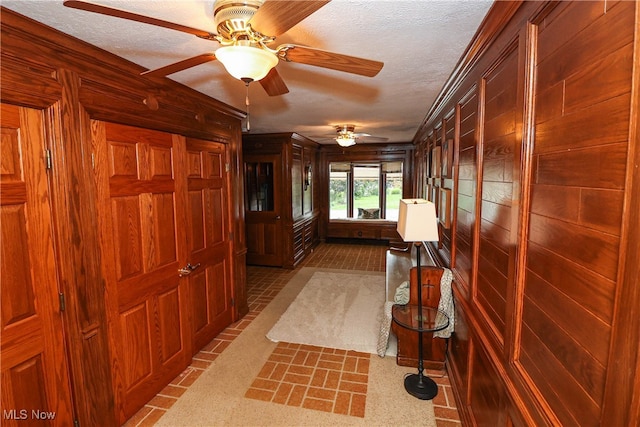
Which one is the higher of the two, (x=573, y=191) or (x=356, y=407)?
(x=573, y=191)

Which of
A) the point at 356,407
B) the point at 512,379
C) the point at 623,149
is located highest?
the point at 623,149

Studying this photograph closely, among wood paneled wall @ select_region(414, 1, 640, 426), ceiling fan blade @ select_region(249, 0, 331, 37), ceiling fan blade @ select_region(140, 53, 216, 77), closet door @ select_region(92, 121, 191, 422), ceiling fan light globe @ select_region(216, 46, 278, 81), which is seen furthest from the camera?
closet door @ select_region(92, 121, 191, 422)

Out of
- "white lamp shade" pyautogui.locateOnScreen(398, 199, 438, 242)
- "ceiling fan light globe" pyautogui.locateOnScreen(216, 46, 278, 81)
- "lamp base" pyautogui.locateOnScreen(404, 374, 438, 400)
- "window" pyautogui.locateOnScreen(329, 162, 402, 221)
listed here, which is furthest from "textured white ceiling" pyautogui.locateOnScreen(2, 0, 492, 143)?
"window" pyautogui.locateOnScreen(329, 162, 402, 221)

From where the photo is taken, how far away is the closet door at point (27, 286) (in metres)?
1.56

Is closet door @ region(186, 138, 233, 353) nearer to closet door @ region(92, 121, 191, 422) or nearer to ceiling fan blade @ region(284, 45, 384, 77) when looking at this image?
closet door @ region(92, 121, 191, 422)

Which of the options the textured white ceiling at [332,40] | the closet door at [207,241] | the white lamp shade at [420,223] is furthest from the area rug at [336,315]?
the textured white ceiling at [332,40]

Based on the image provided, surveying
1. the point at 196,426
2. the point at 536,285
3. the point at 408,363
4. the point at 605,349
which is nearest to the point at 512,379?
the point at 536,285

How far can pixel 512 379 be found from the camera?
4.41 feet

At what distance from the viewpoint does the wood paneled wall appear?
762 mm

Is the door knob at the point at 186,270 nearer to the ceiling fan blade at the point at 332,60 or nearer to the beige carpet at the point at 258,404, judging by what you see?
the beige carpet at the point at 258,404

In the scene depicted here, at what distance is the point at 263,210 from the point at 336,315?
9.09 feet

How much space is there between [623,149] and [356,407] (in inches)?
91.8

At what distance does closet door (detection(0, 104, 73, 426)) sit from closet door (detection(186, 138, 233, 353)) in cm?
117

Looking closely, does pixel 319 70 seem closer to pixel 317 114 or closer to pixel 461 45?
pixel 461 45
